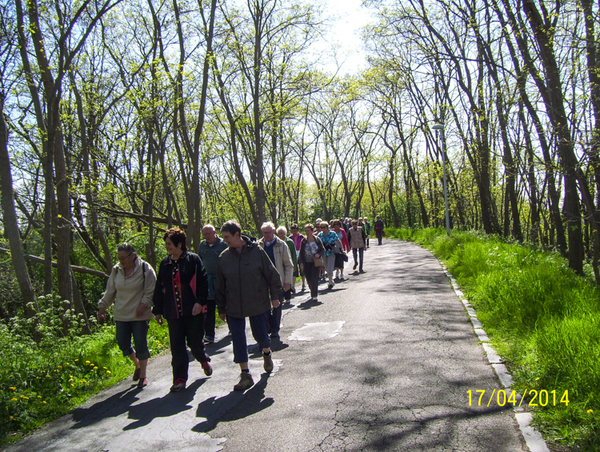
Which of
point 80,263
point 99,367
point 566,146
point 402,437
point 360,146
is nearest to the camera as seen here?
point 402,437

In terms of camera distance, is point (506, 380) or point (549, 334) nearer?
point (506, 380)

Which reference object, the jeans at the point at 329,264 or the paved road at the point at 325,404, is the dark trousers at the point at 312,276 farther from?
the paved road at the point at 325,404

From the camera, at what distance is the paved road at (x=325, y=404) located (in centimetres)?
385

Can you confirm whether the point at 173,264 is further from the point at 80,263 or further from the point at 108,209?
the point at 80,263

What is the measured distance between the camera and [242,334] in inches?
219

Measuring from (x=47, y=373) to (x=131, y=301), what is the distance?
1.30 metres

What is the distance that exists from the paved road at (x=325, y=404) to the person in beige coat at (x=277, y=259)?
0.31m

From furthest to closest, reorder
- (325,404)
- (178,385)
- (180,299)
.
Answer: (180,299)
(178,385)
(325,404)

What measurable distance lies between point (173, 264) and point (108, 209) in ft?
39.2

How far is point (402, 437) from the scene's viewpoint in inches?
148

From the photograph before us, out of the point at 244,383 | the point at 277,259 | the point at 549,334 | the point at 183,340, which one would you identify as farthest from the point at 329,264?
the point at 549,334

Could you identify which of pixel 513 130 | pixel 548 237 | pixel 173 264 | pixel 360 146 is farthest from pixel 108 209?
pixel 360 146
